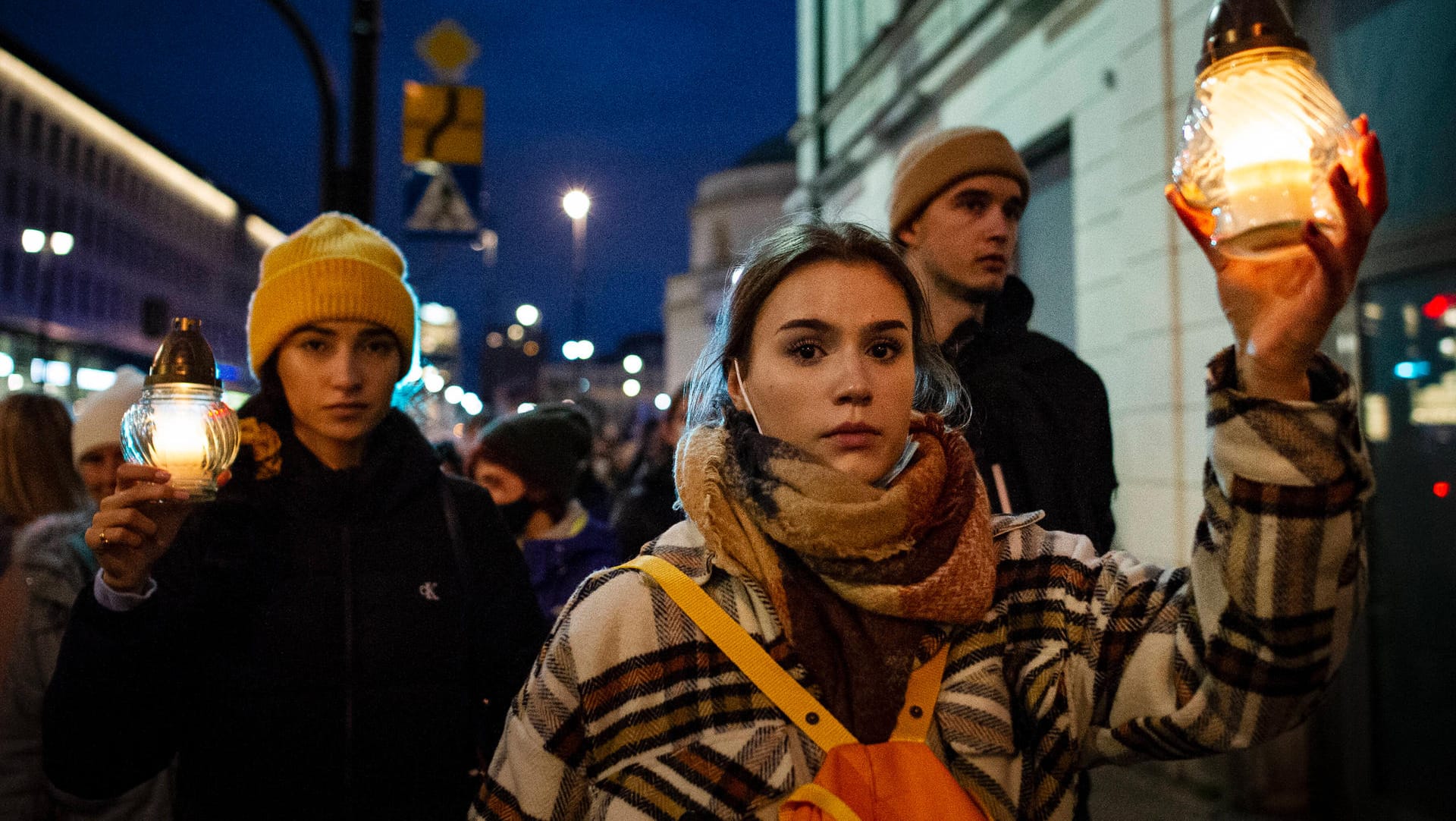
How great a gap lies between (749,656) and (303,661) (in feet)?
4.17

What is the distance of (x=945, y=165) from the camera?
283 cm

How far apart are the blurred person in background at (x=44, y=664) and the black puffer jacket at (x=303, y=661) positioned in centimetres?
68

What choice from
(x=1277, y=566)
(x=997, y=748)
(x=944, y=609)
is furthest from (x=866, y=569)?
(x=1277, y=566)

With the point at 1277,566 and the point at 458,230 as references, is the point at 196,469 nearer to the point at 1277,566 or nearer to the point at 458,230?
the point at 1277,566

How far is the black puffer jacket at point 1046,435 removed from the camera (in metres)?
2.31

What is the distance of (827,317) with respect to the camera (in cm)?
175

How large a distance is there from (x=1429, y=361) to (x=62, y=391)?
152 ft

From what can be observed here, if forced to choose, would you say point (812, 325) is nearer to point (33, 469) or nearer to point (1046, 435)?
point (1046, 435)

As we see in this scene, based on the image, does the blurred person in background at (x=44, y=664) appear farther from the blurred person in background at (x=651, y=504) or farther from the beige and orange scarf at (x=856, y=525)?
the blurred person in background at (x=651, y=504)

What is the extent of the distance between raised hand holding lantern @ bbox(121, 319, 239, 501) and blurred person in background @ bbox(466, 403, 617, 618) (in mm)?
2412

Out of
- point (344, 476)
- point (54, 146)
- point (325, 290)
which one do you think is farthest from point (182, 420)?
point (54, 146)

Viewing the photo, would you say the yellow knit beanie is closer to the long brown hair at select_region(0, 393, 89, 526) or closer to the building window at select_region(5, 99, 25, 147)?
the long brown hair at select_region(0, 393, 89, 526)

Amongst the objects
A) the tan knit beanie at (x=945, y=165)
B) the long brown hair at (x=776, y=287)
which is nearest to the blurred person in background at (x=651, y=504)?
the tan knit beanie at (x=945, y=165)

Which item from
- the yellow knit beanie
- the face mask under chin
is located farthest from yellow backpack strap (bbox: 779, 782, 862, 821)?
the face mask under chin
